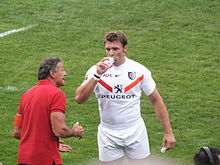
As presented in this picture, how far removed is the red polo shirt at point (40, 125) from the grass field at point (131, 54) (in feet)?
10.3

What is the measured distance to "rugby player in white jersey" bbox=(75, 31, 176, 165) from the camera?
772cm

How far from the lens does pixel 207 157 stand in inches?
205

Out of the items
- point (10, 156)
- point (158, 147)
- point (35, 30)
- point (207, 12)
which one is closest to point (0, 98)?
point (10, 156)

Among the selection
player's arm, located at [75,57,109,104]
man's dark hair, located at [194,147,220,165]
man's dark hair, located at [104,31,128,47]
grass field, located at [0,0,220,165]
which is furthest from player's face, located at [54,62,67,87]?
grass field, located at [0,0,220,165]

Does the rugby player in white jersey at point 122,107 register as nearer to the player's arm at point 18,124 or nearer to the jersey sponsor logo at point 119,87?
the jersey sponsor logo at point 119,87

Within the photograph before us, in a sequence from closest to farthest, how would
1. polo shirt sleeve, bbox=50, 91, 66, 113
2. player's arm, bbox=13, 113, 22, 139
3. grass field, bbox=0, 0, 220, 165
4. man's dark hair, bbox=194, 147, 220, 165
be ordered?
man's dark hair, bbox=194, 147, 220, 165
polo shirt sleeve, bbox=50, 91, 66, 113
player's arm, bbox=13, 113, 22, 139
grass field, bbox=0, 0, 220, 165

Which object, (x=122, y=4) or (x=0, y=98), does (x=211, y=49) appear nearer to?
(x=122, y=4)

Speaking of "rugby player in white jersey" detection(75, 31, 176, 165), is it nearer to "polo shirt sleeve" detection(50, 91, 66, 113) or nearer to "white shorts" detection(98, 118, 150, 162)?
"white shorts" detection(98, 118, 150, 162)

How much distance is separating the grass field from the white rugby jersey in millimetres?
2635

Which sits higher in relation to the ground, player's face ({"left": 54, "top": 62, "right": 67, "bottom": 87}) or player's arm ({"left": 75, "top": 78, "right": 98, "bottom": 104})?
player's face ({"left": 54, "top": 62, "right": 67, "bottom": 87})

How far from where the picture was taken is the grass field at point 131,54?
1150 centimetres

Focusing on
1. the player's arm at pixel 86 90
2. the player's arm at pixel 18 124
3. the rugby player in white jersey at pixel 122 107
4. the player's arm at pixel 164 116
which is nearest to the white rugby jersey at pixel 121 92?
the rugby player in white jersey at pixel 122 107

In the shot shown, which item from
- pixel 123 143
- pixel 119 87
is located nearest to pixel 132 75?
pixel 119 87

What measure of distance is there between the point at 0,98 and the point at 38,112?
6.61m
